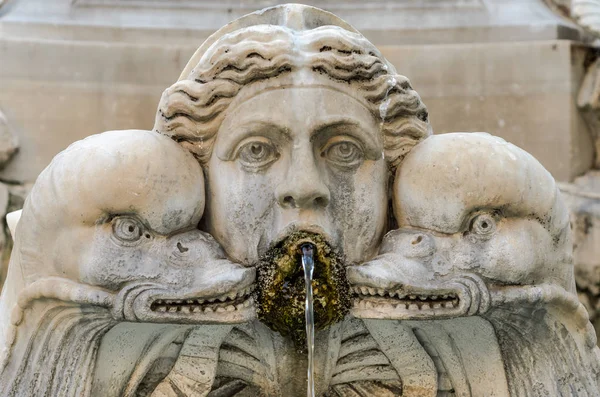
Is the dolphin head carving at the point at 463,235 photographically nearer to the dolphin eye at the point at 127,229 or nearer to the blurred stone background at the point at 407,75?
the dolphin eye at the point at 127,229

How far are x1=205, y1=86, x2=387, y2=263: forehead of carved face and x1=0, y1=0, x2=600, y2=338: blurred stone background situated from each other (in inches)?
93.4

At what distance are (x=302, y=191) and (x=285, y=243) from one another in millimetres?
128

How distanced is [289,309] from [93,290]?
→ 1.48 feet

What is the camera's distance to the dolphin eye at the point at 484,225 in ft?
8.44

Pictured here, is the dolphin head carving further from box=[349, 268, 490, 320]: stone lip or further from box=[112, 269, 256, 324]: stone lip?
box=[112, 269, 256, 324]: stone lip

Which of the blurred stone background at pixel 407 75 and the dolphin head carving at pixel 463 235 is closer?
the dolphin head carving at pixel 463 235

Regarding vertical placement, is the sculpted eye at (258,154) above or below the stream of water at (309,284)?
above

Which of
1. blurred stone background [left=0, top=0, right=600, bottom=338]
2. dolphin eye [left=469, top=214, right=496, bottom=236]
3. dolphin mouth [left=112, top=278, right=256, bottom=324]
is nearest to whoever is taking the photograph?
dolphin mouth [left=112, top=278, right=256, bottom=324]

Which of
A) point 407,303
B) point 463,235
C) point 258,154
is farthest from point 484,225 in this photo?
point 258,154

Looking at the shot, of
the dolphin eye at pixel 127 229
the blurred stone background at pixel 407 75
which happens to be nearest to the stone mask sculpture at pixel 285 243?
the dolphin eye at pixel 127 229

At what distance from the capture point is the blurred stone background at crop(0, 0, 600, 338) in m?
4.90

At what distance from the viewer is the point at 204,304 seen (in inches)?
98.5

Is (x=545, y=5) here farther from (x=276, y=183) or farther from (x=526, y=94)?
(x=276, y=183)

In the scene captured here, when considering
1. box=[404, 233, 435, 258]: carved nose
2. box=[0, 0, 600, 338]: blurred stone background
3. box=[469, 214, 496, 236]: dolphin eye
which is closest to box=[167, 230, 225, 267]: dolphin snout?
box=[404, 233, 435, 258]: carved nose
